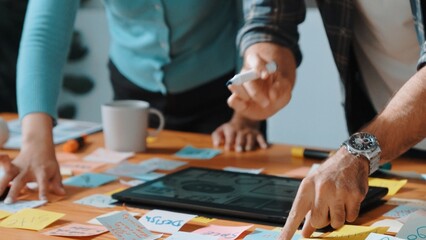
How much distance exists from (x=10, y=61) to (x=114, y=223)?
2.08m

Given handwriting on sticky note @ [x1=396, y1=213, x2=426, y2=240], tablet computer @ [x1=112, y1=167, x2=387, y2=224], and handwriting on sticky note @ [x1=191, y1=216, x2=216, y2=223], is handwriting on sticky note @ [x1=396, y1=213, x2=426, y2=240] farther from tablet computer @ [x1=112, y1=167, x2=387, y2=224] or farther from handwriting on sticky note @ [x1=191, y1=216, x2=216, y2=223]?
handwriting on sticky note @ [x1=191, y1=216, x2=216, y2=223]

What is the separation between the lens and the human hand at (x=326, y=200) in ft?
3.49

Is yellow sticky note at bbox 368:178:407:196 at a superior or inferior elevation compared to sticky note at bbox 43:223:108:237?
inferior

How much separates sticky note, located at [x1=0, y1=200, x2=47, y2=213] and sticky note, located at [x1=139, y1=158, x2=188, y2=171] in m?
0.28

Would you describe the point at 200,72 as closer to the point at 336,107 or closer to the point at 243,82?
the point at 243,82

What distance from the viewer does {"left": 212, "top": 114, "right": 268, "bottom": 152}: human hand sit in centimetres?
167

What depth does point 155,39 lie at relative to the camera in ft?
5.98

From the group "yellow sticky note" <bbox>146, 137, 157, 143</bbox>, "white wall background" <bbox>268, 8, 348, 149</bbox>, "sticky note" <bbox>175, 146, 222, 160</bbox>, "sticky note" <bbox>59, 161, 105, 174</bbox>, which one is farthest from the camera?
"white wall background" <bbox>268, 8, 348, 149</bbox>

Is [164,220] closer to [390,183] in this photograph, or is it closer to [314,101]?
[390,183]

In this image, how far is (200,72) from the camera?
6.22ft

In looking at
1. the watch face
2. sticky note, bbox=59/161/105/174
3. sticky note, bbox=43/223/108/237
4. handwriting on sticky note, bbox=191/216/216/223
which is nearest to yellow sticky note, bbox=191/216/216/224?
handwriting on sticky note, bbox=191/216/216/223

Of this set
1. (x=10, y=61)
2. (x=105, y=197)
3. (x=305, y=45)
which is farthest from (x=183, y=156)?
(x=10, y=61)

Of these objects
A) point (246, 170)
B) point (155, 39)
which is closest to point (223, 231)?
point (246, 170)

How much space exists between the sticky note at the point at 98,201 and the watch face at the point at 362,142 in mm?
421
